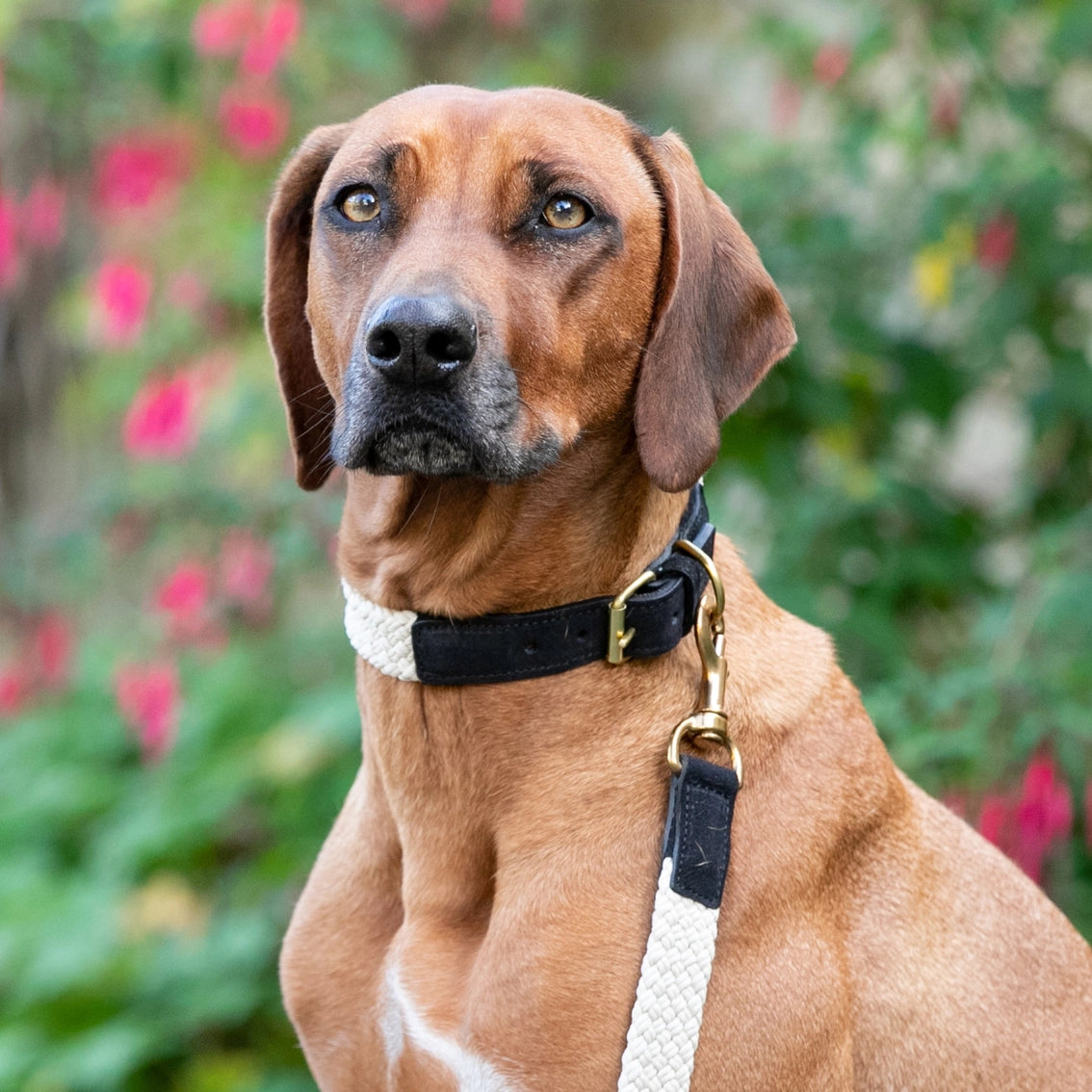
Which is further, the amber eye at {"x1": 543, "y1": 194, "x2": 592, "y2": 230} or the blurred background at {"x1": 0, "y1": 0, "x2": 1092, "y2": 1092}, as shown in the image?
the blurred background at {"x1": 0, "y1": 0, "x2": 1092, "y2": 1092}

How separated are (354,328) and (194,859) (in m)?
3.31

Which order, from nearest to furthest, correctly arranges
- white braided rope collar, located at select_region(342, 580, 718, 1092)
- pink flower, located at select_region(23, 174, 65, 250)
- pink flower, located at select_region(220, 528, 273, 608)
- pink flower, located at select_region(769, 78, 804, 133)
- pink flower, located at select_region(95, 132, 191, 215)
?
white braided rope collar, located at select_region(342, 580, 718, 1092)
pink flower, located at select_region(220, 528, 273, 608)
pink flower, located at select_region(769, 78, 804, 133)
pink flower, located at select_region(95, 132, 191, 215)
pink flower, located at select_region(23, 174, 65, 250)

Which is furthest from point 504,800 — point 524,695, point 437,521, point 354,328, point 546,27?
point 546,27

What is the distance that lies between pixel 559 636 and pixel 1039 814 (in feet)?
4.32

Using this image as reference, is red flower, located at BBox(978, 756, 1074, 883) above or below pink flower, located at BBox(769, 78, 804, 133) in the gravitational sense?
below

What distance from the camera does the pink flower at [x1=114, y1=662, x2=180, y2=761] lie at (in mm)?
5090

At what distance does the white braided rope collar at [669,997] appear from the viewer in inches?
85.3

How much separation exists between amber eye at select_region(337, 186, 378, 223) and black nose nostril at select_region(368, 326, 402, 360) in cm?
37

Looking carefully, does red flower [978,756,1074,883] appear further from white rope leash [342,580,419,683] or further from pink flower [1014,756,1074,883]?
white rope leash [342,580,419,683]

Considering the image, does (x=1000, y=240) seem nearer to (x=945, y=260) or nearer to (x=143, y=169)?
(x=945, y=260)

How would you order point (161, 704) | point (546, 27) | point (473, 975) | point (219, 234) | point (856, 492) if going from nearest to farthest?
point (473, 975) → point (856, 492) → point (161, 704) → point (219, 234) → point (546, 27)

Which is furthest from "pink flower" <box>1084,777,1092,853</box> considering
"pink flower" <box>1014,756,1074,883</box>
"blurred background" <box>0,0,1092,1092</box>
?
"pink flower" <box>1014,756,1074,883</box>

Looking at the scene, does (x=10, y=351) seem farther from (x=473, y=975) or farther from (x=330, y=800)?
(x=473, y=975)

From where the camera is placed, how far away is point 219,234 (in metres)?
6.05
